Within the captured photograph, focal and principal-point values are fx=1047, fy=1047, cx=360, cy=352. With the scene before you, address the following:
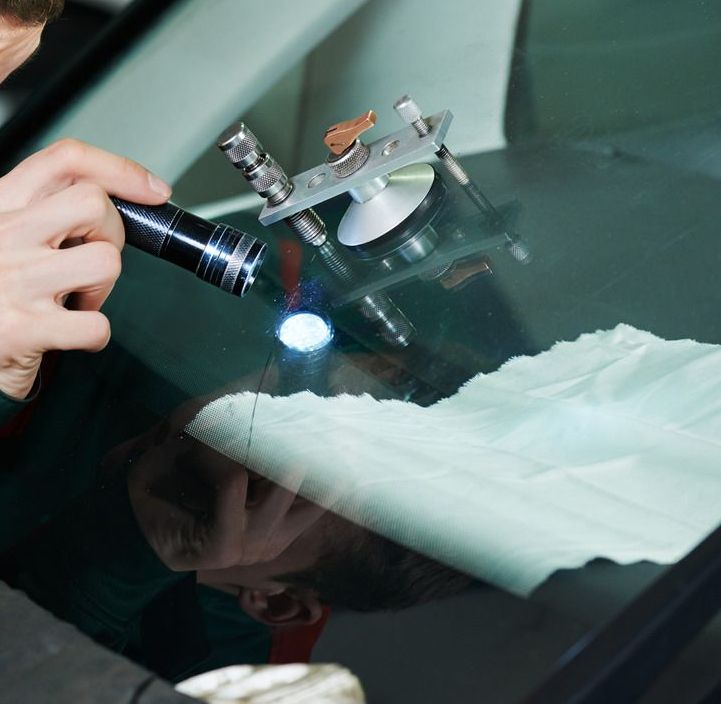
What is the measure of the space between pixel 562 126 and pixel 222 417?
380mm

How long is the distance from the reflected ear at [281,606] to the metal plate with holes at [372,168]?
1.25 feet

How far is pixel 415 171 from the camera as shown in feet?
2.89

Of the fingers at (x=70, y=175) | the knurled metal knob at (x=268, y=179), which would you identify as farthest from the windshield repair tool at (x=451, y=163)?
the fingers at (x=70, y=175)

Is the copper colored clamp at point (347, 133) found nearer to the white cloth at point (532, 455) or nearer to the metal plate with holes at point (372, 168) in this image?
the metal plate with holes at point (372, 168)

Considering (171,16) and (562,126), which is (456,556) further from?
(171,16)

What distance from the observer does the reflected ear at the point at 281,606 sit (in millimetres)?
572

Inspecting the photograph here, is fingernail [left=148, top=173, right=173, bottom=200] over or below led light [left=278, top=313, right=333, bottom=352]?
over

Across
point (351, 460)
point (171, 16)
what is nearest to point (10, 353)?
point (351, 460)

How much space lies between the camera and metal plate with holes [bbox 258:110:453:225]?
85cm

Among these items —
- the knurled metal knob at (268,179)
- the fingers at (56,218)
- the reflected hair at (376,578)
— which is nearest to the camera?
the reflected hair at (376,578)

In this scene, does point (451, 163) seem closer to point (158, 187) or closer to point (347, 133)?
point (347, 133)

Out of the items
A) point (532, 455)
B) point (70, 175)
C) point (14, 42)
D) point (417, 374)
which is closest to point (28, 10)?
point (14, 42)

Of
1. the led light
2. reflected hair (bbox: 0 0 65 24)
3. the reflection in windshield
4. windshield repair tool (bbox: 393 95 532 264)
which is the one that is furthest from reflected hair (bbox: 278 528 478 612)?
reflected hair (bbox: 0 0 65 24)

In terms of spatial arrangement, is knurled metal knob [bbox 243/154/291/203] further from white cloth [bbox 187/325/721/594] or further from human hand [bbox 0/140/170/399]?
white cloth [bbox 187/325/721/594]
